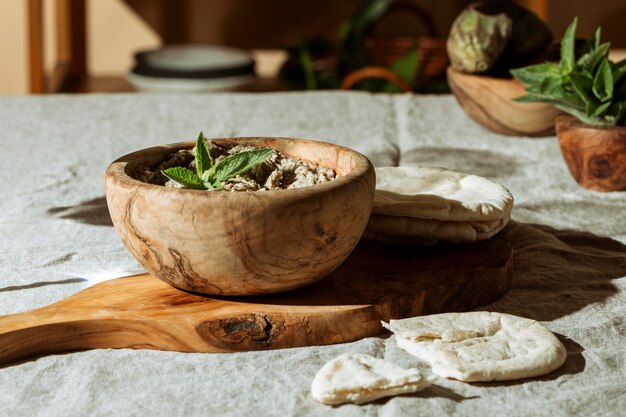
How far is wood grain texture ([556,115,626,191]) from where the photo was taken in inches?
35.4

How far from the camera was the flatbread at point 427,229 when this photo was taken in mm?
680

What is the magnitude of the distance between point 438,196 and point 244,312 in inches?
8.2

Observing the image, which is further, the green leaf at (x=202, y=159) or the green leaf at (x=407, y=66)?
the green leaf at (x=407, y=66)

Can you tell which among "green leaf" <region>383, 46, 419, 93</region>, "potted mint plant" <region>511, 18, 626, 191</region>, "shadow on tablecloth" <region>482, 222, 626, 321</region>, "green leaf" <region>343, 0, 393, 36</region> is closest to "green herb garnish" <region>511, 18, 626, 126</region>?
"potted mint plant" <region>511, 18, 626, 191</region>

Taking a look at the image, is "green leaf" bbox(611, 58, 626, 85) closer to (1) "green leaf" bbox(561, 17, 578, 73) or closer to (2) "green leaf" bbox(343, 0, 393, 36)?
(1) "green leaf" bbox(561, 17, 578, 73)

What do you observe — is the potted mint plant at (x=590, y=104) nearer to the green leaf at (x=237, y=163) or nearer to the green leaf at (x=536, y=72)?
the green leaf at (x=536, y=72)

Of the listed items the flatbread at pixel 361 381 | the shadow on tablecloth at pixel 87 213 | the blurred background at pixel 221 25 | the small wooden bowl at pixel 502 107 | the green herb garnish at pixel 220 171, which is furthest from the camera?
the blurred background at pixel 221 25

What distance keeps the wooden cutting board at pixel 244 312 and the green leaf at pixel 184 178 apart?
0.08m

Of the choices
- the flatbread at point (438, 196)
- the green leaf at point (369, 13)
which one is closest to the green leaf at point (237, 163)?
the flatbread at point (438, 196)

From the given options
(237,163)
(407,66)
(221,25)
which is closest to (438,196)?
(237,163)

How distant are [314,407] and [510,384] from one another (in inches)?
4.6

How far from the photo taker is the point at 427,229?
68cm

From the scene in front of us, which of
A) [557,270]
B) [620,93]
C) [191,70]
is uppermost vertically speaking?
[620,93]

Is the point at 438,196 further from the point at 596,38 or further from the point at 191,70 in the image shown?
the point at 191,70
